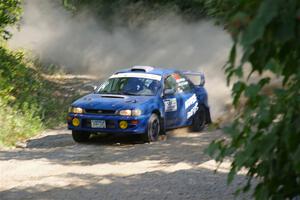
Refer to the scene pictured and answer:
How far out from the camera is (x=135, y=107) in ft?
41.4

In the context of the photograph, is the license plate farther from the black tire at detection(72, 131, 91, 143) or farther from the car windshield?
the car windshield

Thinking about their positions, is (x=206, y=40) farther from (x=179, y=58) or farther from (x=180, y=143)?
(x=180, y=143)

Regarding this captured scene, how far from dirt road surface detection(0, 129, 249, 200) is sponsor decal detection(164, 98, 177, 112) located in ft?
2.15

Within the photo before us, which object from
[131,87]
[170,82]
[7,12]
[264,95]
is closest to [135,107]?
[131,87]

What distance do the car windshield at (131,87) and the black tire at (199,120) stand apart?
161 centimetres

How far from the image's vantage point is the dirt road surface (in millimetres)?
7699

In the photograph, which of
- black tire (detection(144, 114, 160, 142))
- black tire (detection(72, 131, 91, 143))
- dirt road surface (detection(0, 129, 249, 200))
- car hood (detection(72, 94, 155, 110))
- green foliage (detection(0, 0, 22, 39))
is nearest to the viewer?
dirt road surface (detection(0, 129, 249, 200))

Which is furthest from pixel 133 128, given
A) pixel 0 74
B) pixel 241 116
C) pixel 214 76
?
pixel 214 76

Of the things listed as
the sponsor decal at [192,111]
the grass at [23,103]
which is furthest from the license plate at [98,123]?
the sponsor decal at [192,111]

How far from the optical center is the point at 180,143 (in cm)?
1301

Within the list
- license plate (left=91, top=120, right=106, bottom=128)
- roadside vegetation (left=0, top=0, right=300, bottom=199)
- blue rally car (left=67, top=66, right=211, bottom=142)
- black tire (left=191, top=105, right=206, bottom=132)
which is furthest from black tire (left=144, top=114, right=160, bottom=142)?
roadside vegetation (left=0, top=0, right=300, bottom=199)

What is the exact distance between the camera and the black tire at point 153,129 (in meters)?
12.9

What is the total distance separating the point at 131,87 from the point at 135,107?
1.10 metres

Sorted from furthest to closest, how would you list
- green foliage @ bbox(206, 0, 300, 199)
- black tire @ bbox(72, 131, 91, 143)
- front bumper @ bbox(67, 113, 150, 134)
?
black tire @ bbox(72, 131, 91, 143)
front bumper @ bbox(67, 113, 150, 134)
green foliage @ bbox(206, 0, 300, 199)
